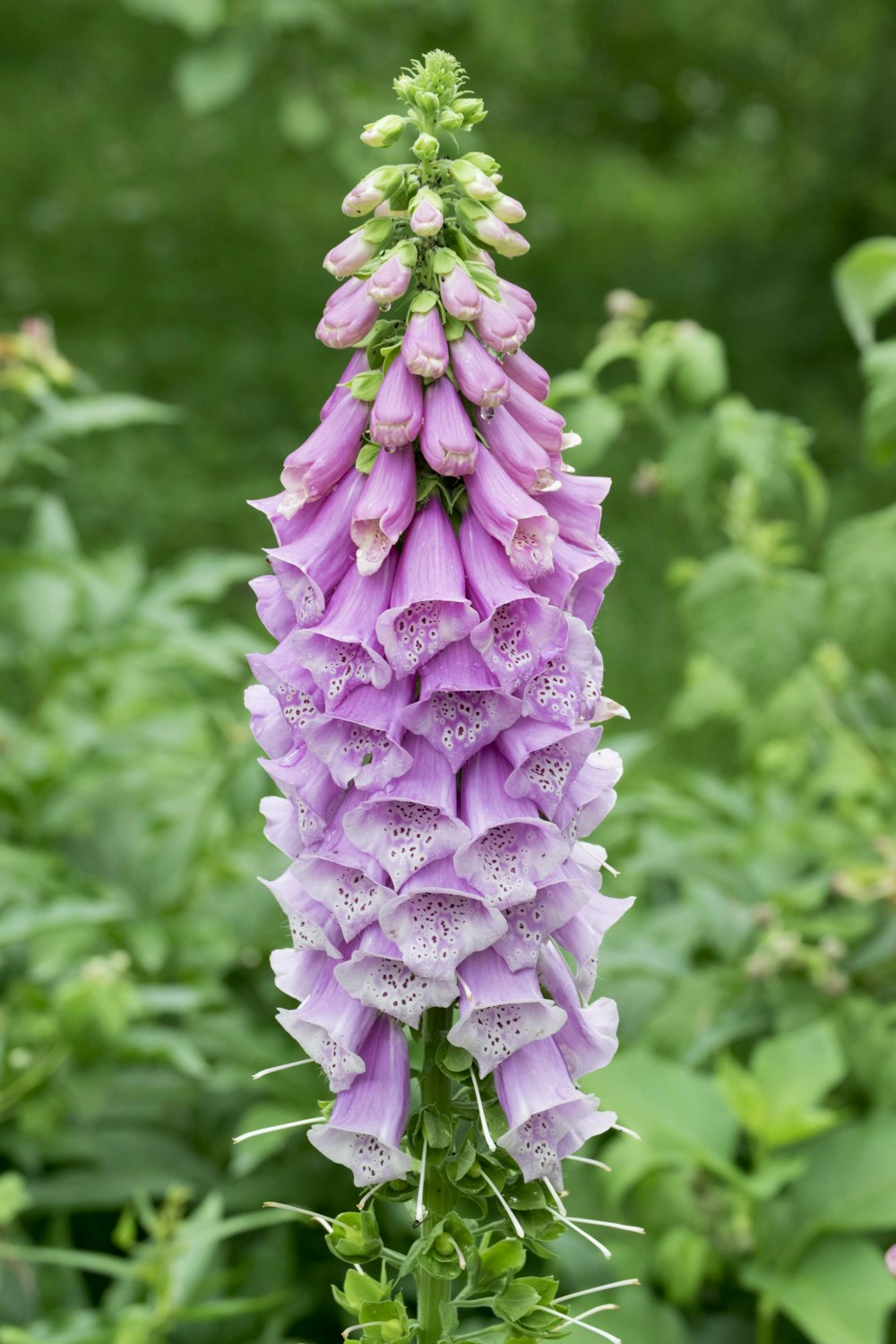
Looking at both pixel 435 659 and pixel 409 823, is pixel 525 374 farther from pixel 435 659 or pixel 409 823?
pixel 409 823

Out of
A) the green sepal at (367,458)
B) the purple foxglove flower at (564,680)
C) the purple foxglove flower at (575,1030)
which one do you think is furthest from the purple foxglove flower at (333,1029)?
the green sepal at (367,458)

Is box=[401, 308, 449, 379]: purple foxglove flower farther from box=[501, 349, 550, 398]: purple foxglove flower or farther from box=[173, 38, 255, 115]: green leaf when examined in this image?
box=[173, 38, 255, 115]: green leaf

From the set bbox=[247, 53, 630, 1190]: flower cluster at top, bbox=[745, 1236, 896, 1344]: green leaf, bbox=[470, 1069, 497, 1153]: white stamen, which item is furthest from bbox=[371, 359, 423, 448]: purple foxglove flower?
bbox=[745, 1236, 896, 1344]: green leaf

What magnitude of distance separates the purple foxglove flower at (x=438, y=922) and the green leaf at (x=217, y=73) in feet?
17.9

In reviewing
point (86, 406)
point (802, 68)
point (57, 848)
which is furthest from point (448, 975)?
point (802, 68)

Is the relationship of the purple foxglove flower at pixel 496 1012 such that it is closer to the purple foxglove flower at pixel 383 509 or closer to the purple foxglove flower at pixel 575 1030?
the purple foxglove flower at pixel 575 1030

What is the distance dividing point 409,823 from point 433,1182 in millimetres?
504

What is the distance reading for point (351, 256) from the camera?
1939 millimetres

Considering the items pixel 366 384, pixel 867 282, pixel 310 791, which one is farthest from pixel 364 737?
pixel 867 282

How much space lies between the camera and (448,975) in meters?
1.92

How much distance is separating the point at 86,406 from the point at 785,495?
6.76 ft

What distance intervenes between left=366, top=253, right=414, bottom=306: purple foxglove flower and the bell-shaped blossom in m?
0.18

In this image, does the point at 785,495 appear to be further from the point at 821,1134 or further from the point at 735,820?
the point at 821,1134

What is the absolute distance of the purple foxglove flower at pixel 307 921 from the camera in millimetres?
2033
